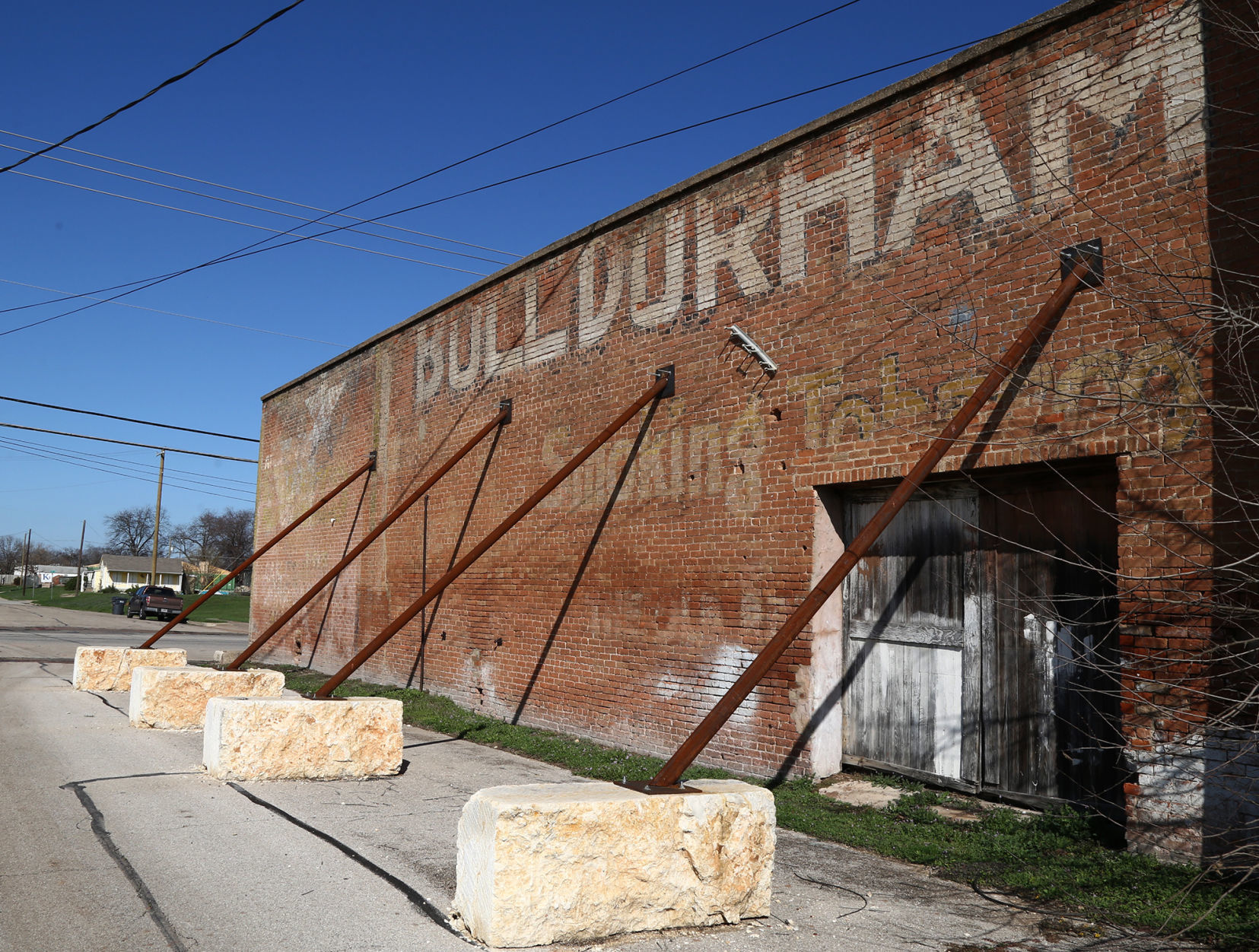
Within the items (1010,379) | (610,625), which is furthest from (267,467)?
(1010,379)

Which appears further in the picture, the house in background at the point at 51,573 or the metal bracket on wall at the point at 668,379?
the house in background at the point at 51,573

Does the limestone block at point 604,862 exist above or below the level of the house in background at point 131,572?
below

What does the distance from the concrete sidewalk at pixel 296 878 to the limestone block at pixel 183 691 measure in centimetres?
229

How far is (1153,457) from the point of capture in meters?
6.21

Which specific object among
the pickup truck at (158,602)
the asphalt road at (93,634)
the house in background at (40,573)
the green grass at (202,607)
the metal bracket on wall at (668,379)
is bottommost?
the asphalt road at (93,634)

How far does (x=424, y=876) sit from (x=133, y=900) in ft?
4.92

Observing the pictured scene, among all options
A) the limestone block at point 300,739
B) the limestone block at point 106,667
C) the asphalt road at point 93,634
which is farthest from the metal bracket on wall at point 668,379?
the asphalt road at point 93,634

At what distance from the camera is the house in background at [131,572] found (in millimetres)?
100812

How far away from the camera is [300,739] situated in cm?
822

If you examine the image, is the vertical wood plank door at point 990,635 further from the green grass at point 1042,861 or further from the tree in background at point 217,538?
the tree in background at point 217,538

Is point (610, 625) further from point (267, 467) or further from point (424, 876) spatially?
point (267, 467)

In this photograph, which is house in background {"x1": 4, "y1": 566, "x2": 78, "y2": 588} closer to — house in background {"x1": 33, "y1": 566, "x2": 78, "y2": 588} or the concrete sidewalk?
house in background {"x1": 33, "y1": 566, "x2": 78, "y2": 588}

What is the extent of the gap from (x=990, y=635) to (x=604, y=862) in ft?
13.8

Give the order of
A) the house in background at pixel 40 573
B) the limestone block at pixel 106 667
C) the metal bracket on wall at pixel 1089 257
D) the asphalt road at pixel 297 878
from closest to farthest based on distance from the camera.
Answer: the asphalt road at pixel 297 878 → the metal bracket on wall at pixel 1089 257 → the limestone block at pixel 106 667 → the house in background at pixel 40 573
